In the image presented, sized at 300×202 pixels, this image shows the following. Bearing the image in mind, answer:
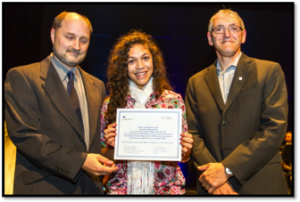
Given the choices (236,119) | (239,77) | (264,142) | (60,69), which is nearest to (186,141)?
(236,119)

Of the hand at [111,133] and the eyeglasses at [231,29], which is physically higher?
the eyeglasses at [231,29]

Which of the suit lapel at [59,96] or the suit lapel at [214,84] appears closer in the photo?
the suit lapel at [59,96]

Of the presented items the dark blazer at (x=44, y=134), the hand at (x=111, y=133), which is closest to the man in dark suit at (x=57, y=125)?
the dark blazer at (x=44, y=134)

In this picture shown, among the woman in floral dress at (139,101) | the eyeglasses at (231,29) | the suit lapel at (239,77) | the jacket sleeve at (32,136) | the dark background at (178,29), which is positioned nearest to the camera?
the jacket sleeve at (32,136)

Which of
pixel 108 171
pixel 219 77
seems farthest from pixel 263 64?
pixel 108 171

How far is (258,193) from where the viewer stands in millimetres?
2355

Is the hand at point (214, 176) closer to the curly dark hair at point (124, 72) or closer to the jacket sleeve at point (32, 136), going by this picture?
the curly dark hair at point (124, 72)

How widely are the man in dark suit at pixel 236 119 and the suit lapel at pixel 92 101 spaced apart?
86 centimetres

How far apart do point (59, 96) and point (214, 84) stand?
4.47ft

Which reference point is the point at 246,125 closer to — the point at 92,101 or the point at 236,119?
the point at 236,119

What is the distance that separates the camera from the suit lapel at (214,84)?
2591mm

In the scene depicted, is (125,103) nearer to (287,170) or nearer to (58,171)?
(58,171)

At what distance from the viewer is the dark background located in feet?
A: 20.6

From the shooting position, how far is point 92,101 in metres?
2.60
